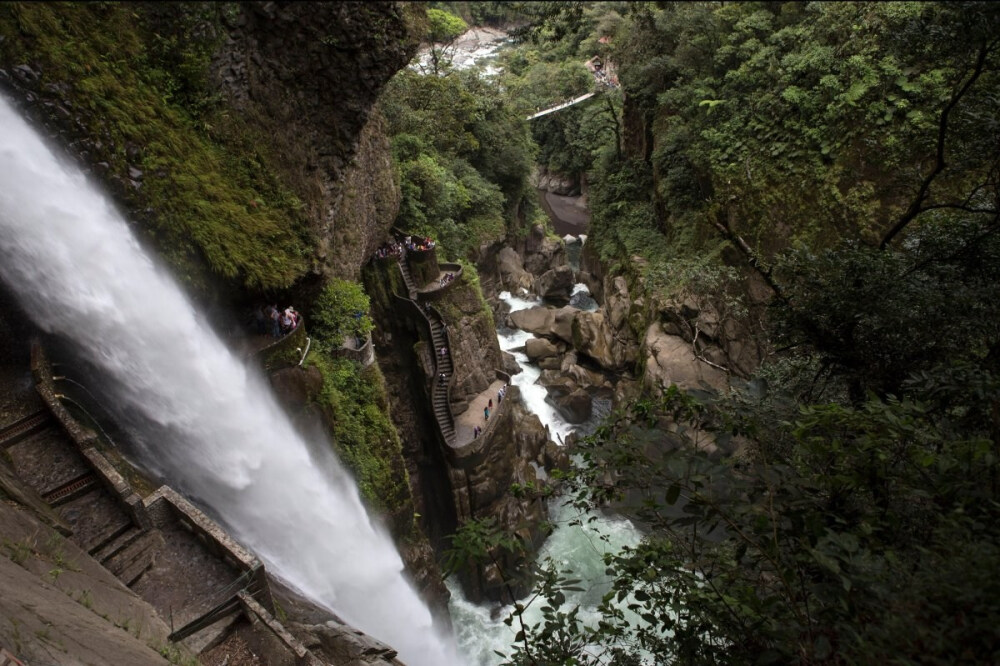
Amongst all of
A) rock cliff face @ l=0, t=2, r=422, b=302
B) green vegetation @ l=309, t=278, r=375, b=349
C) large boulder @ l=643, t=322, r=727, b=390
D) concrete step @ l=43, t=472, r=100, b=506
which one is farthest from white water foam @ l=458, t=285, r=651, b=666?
rock cliff face @ l=0, t=2, r=422, b=302

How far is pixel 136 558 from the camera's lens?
7.02m

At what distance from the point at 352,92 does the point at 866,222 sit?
15.0 metres

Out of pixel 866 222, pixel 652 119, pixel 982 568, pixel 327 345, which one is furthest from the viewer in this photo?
pixel 652 119

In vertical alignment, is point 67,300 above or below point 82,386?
above

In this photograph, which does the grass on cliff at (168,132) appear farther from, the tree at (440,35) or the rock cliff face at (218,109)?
the tree at (440,35)

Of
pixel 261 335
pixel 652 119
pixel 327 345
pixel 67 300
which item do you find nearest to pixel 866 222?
pixel 652 119

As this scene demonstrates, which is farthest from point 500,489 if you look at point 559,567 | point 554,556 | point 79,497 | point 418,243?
point 79,497

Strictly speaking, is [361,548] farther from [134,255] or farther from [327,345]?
[134,255]

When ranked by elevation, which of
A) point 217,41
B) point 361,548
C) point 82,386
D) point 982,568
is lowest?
point 361,548

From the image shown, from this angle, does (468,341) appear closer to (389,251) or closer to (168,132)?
(389,251)

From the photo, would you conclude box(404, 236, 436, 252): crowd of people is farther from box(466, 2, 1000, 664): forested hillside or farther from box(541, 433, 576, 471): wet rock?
box(466, 2, 1000, 664): forested hillside

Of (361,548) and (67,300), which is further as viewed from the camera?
(361,548)

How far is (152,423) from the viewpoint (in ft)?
27.1

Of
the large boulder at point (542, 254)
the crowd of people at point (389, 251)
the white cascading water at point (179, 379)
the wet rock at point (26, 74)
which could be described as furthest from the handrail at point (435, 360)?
the large boulder at point (542, 254)
